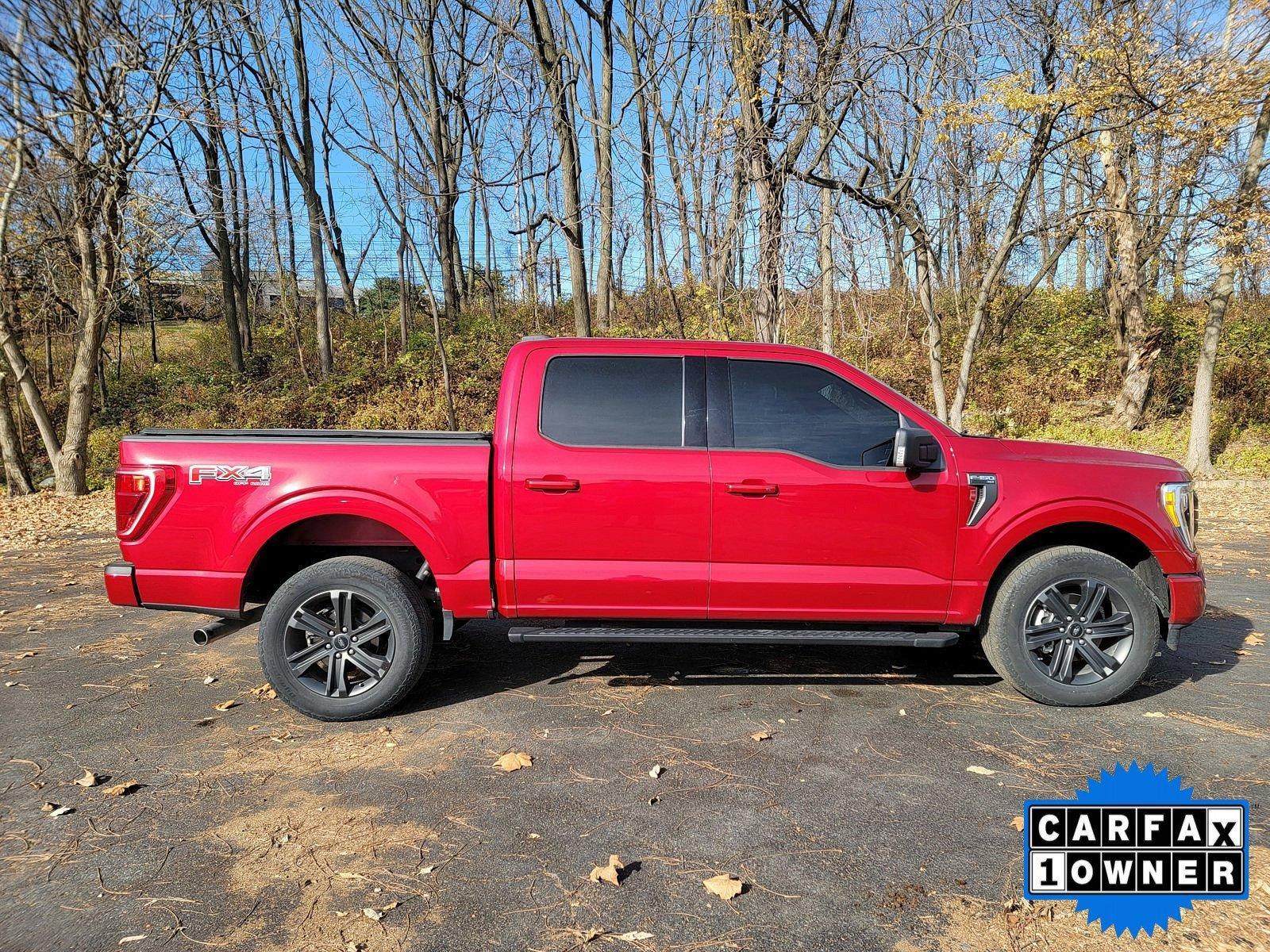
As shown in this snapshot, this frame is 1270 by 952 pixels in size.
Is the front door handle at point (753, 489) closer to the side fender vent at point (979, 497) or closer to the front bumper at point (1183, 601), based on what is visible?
the side fender vent at point (979, 497)

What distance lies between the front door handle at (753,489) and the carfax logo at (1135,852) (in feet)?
5.79

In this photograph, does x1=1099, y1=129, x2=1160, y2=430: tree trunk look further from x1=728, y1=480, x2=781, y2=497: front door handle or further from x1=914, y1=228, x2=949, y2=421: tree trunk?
x1=728, y1=480, x2=781, y2=497: front door handle

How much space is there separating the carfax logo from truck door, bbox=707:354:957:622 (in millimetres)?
1258

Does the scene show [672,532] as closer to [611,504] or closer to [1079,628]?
[611,504]

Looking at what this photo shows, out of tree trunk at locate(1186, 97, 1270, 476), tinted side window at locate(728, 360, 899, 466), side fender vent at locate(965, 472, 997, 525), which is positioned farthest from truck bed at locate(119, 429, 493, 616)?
tree trunk at locate(1186, 97, 1270, 476)

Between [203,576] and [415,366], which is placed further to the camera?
[415,366]

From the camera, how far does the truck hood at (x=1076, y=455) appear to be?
13.6ft

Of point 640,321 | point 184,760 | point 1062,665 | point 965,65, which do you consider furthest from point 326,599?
point 640,321

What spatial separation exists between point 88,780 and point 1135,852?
4.25 metres

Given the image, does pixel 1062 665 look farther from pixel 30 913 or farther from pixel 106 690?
pixel 106 690

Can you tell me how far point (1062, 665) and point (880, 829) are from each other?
1.82m

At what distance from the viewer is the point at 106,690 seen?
4520mm

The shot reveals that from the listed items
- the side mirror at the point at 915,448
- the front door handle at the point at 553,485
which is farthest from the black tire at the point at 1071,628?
the front door handle at the point at 553,485

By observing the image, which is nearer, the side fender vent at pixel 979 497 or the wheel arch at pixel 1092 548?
the side fender vent at pixel 979 497
